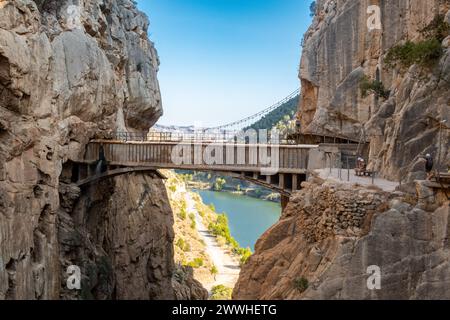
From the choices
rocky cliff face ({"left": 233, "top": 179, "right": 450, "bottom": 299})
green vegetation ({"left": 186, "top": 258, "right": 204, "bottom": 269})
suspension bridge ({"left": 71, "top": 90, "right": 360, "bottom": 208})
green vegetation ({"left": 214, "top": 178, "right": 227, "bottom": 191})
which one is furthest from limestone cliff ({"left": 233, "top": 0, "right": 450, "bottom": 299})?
green vegetation ({"left": 214, "top": 178, "right": 227, "bottom": 191})

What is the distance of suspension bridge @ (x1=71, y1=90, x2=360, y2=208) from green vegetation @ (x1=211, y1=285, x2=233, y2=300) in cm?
1411

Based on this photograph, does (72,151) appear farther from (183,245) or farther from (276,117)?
(276,117)

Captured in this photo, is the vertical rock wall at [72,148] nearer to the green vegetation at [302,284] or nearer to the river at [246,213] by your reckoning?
the green vegetation at [302,284]

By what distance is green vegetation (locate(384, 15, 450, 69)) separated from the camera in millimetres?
11320

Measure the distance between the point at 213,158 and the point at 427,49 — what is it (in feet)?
33.4

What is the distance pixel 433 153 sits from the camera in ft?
32.9

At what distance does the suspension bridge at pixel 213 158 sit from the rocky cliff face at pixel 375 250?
8023mm

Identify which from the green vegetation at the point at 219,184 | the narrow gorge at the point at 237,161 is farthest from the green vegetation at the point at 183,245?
the green vegetation at the point at 219,184

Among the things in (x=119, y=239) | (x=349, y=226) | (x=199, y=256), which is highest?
(x=349, y=226)

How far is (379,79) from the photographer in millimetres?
22328

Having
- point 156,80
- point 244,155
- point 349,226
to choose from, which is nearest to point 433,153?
point 349,226

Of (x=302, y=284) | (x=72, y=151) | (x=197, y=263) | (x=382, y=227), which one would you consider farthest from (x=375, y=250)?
(x=197, y=263)
